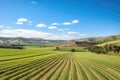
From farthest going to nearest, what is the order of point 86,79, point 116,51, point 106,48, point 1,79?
point 106,48
point 116,51
point 86,79
point 1,79

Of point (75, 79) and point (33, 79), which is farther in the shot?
point (75, 79)

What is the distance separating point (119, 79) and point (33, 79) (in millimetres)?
10977

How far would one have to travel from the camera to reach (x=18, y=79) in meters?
18.8

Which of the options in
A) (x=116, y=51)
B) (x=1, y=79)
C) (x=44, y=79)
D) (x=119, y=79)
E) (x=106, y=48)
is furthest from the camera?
(x=106, y=48)

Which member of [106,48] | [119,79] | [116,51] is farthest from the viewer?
[106,48]

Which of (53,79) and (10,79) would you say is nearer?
(10,79)

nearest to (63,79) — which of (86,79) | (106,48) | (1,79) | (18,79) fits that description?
(86,79)

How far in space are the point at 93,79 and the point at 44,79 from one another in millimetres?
6047

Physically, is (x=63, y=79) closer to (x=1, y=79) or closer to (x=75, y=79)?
(x=75, y=79)

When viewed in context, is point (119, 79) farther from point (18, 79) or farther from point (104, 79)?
point (18, 79)

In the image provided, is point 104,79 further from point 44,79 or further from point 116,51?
point 116,51

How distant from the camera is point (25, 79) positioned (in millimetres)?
18984

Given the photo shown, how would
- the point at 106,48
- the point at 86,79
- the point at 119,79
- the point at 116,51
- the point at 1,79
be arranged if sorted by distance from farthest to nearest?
the point at 106,48, the point at 116,51, the point at 119,79, the point at 86,79, the point at 1,79

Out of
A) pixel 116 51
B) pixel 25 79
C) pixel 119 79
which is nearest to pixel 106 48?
pixel 116 51
